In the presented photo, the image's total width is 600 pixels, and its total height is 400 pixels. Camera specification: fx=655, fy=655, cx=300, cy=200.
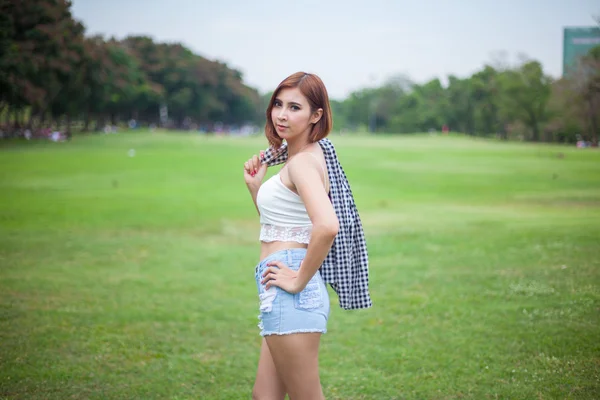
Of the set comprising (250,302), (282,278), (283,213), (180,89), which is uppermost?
(180,89)

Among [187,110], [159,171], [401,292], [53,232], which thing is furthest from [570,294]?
[187,110]

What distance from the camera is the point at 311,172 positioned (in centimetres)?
281

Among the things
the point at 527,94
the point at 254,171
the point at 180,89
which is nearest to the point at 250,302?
the point at 254,171

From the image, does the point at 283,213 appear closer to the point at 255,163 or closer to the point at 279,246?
the point at 279,246

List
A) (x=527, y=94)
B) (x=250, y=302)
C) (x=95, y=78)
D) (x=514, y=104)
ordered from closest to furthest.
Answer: (x=250, y=302)
(x=527, y=94)
(x=514, y=104)
(x=95, y=78)

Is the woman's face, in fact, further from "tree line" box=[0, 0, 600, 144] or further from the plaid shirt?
"tree line" box=[0, 0, 600, 144]

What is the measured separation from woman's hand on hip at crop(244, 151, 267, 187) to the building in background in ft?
59.6

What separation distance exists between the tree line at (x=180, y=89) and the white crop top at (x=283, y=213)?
69.9 ft

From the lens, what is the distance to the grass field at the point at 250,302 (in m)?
5.23

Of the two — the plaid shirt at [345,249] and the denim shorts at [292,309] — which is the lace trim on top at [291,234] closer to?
the denim shorts at [292,309]

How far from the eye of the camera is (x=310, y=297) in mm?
2893

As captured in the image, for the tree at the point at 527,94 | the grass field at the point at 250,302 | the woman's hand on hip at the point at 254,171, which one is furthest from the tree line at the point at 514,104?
the woman's hand on hip at the point at 254,171

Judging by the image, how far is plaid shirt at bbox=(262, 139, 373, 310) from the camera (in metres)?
3.05

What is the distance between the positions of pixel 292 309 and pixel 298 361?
238mm
